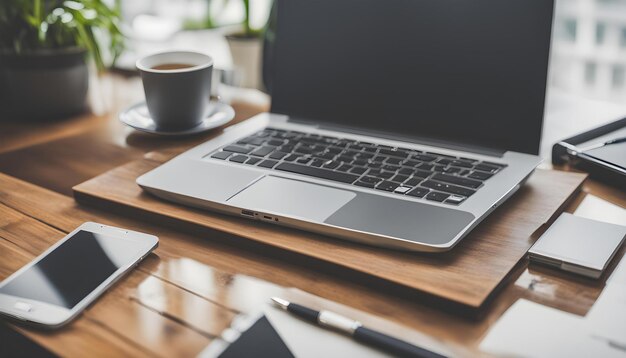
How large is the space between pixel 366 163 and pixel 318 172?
0.23ft

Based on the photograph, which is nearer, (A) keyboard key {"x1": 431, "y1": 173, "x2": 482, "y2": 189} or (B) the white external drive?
(B) the white external drive

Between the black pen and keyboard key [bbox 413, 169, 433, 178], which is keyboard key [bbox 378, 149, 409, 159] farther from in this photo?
the black pen

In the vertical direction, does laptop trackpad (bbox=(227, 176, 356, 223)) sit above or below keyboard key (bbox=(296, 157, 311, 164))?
below

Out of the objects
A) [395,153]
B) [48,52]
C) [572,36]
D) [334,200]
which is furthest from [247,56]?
[572,36]

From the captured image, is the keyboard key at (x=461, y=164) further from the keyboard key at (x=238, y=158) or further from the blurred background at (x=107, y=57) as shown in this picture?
the keyboard key at (x=238, y=158)

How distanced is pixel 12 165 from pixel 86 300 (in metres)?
0.48

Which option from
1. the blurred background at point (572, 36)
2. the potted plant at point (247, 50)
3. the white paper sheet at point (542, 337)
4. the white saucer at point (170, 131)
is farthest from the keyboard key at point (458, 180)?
the blurred background at point (572, 36)

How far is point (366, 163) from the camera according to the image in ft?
2.82

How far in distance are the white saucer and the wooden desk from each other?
20 centimetres

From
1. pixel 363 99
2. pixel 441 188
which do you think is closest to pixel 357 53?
pixel 363 99

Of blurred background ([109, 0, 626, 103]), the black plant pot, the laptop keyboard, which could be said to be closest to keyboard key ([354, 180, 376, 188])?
the laptop keyboard

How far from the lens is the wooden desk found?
580 millimetres

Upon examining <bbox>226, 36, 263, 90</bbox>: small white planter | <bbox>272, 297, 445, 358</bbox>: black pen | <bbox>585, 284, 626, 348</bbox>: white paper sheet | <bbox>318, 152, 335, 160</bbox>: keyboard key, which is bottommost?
<bbox>272, 297, 445, 358</bbox>: black pen

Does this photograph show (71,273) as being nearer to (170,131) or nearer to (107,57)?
(170,131)
